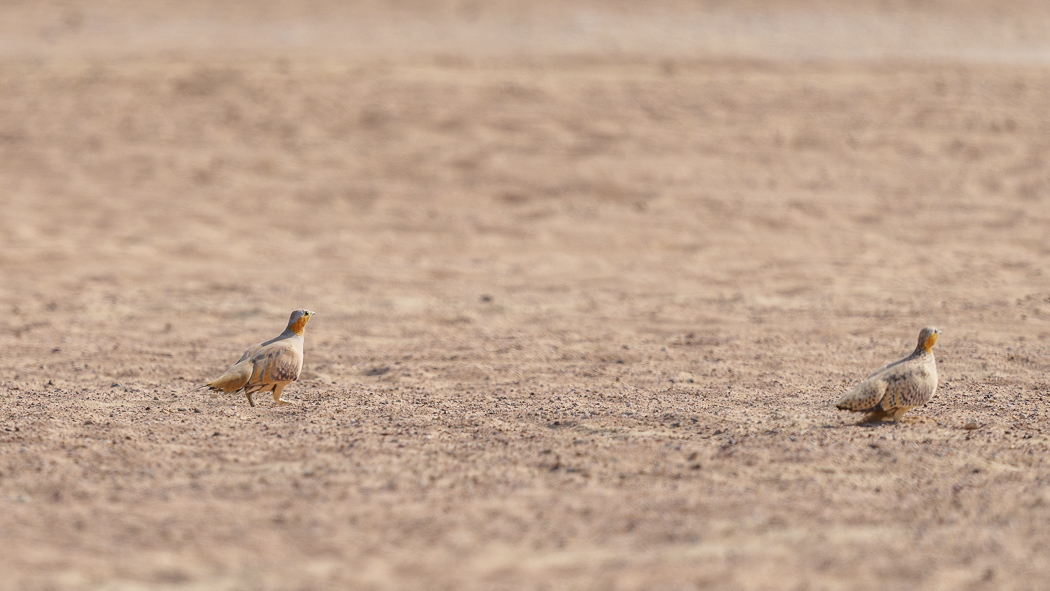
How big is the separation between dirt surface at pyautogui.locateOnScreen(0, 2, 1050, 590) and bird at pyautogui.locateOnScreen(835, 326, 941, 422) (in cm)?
15

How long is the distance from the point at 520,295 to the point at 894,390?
4.29 metres

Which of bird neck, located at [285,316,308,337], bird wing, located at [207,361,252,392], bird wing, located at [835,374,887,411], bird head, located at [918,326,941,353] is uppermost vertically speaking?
bird neck, located at [285,316,308,337]

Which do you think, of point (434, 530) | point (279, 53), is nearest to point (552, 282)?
→ point (434, 530)

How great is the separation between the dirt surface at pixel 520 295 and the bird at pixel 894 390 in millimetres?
150

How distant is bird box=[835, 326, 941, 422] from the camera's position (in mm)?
5309

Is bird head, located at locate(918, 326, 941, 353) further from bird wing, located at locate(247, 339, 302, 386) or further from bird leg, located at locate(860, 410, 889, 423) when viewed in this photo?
bird wing, located at locate(247, 339, 302, 386)

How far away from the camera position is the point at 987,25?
18.7m

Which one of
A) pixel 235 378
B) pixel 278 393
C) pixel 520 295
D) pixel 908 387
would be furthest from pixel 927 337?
pixel 520 295

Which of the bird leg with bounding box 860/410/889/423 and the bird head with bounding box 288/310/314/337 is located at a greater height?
the bird head with bounding box 288/310/314/337

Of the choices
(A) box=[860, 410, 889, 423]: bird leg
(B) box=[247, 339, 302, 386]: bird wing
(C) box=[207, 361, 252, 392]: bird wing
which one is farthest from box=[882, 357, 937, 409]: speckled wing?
(C) box=[207, 361, 252, 392]: bird wing

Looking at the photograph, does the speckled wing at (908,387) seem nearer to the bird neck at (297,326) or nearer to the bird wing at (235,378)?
the bird neck at (297,326)

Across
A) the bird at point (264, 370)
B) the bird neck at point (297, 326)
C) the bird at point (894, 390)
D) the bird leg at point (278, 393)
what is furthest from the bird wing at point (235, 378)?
the bird at point (894, 390)

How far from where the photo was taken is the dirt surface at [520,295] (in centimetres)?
419

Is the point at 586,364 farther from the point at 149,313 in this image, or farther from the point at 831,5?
the point at 831,5
